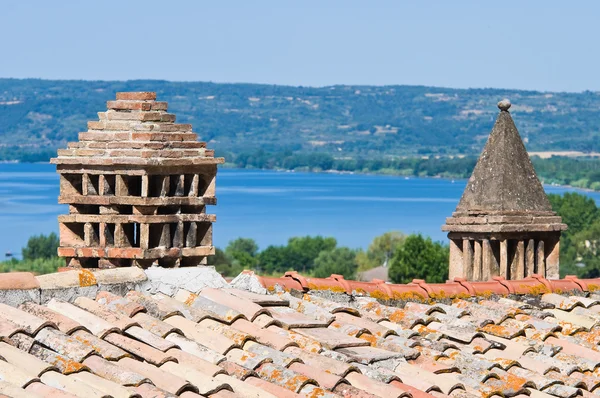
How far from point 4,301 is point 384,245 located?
97.8 meters

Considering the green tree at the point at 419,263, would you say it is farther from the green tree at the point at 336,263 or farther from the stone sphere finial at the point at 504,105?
the stone sphere finial at the point at 504,105

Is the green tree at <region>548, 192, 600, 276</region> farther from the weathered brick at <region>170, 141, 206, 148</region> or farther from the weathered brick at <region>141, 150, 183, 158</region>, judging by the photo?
the weathered brick at <region>141, 150, 183, 158</region>

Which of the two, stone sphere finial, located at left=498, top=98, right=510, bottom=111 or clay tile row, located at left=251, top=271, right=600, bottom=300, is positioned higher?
stone sphere finial, located at left=498, top=98, right=510, bottom=111

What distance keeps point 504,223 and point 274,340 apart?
881 centimetres

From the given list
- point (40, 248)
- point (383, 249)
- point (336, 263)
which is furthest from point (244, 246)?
point (40, 248)

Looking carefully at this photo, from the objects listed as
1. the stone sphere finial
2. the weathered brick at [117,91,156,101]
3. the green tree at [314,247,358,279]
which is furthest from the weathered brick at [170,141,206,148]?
the green tree at [314,247,358,279]

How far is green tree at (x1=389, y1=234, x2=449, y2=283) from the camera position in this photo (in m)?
71.5

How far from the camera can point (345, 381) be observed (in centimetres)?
689

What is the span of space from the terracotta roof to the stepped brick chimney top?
6.10ft

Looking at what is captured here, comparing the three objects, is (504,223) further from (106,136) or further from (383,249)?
(383,249)

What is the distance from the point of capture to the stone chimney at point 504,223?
1593 cm

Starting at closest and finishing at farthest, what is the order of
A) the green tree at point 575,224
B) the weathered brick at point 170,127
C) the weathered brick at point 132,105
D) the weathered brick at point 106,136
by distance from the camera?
the weathered brick at point 106,136, the weathered brick at point 170,127, the weathered brick at point 132,105, the green tree at point 575,224

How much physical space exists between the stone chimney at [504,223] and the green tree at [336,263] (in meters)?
73.7

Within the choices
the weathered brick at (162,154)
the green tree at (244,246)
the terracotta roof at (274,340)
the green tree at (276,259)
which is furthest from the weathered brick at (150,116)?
the green tree at (244,246)
